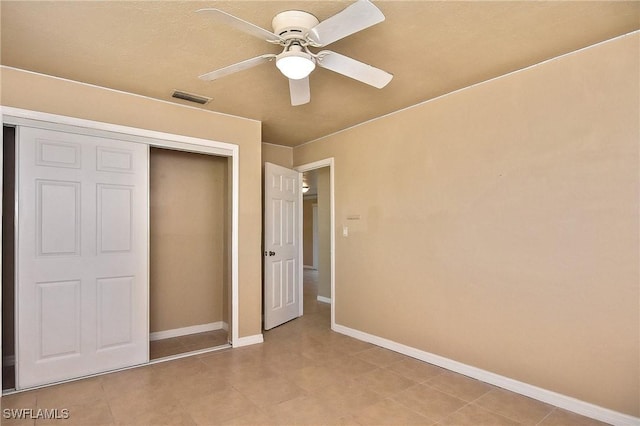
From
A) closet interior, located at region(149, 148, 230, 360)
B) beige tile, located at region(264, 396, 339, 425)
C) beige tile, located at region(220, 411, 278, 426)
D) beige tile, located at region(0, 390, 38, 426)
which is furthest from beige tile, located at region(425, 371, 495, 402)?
beige tile, located at region(0, 390, 38, 426)

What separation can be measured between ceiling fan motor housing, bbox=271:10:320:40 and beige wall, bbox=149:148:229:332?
8.14ft

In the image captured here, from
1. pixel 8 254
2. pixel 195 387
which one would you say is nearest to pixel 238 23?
pixel 195 387

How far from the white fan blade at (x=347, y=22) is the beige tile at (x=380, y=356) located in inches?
111

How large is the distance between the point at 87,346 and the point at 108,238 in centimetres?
93

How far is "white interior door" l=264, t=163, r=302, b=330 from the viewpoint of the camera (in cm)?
462

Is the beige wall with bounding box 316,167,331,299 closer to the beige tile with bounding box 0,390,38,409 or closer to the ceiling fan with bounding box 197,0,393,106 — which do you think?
the ceiling fan with bounding box 197,0,393,106

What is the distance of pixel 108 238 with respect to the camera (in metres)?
3.24

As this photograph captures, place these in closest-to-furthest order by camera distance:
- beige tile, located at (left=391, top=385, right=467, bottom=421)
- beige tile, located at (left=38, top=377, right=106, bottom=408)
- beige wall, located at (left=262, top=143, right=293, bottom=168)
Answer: beige tile, located at (left=391, top=385, right=467, bottom=421) < beige tile, located at (left=38, top=377, right=106, bottom=408) < beige wall, located at (left=262, top=143, right=293, bottom=168)

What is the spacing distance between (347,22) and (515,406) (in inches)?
109

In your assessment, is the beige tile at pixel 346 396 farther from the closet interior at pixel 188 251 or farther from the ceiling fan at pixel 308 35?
the ceiling fan at pixel 308 35

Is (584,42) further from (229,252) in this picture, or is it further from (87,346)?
(87,346)

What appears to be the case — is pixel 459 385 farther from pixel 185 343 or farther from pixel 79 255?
pixel 79 255

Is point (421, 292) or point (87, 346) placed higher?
point (421, 292)

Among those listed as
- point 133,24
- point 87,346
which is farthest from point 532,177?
point 87,346
